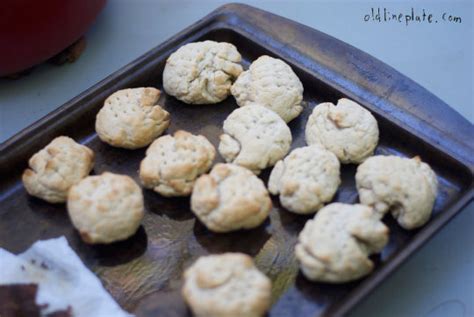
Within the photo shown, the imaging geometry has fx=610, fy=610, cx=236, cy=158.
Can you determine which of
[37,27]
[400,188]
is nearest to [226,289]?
[400,188]

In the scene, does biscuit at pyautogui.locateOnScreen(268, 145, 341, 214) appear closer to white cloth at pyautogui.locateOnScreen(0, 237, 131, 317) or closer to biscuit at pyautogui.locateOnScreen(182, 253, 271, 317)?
biscuit at pyautogui.locateOnScreen(182, 253, 271, 317)

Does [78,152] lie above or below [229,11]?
below

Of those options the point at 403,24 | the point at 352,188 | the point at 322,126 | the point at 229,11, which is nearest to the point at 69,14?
the point at 229,11

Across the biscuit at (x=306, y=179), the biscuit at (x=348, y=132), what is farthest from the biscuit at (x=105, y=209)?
the biscuit at (x=348, y=132)

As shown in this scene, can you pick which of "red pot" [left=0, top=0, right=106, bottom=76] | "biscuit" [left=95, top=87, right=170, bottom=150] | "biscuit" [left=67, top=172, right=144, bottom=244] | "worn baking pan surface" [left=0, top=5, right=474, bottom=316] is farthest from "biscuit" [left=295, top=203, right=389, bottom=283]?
"red pot" [left=0, top=0, right=106, bottom=76]

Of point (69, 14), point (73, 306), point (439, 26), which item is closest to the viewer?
point (73, 306)

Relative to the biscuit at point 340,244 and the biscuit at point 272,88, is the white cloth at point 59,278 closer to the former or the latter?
Answer: the biscuit at point 340,244

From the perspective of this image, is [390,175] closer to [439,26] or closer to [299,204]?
[299,204]
